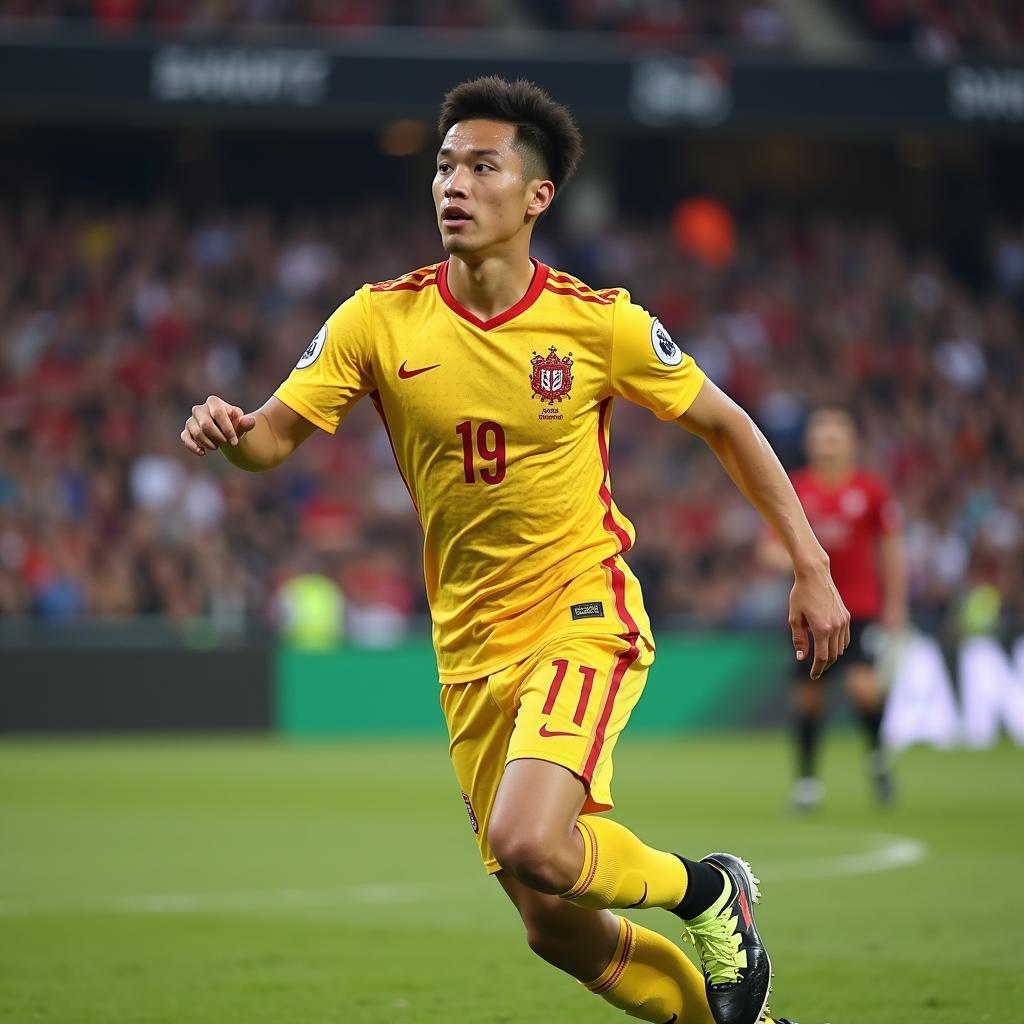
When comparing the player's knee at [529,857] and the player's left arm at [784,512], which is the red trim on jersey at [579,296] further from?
the player's knee at [529,857]

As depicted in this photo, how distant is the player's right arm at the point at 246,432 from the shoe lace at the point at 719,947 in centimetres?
172

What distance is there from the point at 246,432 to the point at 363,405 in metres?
18.4

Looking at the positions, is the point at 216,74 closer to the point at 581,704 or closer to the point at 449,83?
the point at 449,83

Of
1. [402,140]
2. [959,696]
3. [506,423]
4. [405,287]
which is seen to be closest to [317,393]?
[405,287]

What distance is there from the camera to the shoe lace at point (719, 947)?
17.1 ft

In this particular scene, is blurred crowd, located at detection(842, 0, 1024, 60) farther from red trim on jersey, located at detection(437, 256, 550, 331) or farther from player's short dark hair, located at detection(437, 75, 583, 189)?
red trim on jersey, located at detection(437, 256, 550, 331)

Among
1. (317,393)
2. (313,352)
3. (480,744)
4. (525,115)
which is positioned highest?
(525,115)

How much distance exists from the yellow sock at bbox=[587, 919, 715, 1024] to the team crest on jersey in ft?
4.80

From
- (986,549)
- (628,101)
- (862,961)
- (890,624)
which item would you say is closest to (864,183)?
(628,101)

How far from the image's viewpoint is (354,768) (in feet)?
54.1

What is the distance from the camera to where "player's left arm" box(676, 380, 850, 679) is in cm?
509

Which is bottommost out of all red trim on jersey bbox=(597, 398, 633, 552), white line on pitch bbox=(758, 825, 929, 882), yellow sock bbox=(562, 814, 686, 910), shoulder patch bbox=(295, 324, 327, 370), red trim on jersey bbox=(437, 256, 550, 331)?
white line on pitch bbox=(758, 825, 929, 882)

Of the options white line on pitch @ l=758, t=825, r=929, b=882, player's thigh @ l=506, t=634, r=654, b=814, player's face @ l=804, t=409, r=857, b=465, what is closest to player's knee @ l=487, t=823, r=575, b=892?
player's thigh @ l=506, t=634, r=654, b=814

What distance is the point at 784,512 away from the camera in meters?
5.21
